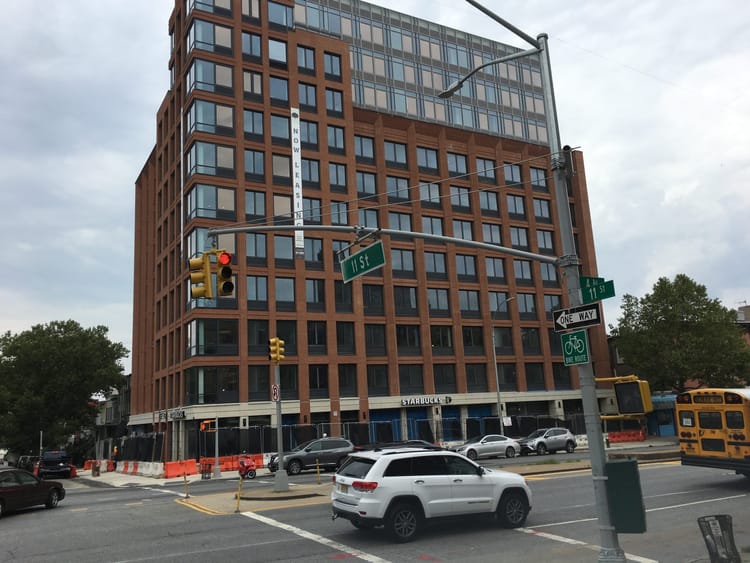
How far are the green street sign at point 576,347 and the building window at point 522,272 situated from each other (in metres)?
53.4

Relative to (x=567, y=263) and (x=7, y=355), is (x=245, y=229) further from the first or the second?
(x=7, y=355)

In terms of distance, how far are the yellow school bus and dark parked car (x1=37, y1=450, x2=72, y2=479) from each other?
39.7 meters

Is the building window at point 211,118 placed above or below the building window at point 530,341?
above

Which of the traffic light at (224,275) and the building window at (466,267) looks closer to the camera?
the traffic light at (224,275)

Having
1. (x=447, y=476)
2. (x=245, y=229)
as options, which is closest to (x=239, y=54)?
(x=245, y=229)

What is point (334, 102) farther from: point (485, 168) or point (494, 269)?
point (494, 269)

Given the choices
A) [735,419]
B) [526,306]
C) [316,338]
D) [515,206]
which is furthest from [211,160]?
[735,419]

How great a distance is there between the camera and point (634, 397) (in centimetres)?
867

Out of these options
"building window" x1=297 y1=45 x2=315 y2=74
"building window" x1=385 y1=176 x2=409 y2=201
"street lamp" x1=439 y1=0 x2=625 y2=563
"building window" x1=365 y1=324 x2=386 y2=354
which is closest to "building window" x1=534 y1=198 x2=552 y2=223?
"building window" x1=385 y1=176 x2=409 y2=201

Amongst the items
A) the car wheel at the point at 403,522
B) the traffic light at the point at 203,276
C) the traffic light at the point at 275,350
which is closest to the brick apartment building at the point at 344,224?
the traffic light at the point at 275,350

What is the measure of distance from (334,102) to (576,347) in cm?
4862

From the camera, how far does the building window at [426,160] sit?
59.5 metres

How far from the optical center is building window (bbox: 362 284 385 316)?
53.6 m

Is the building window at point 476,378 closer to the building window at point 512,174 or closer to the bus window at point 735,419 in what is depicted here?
the building window at point 512,174
